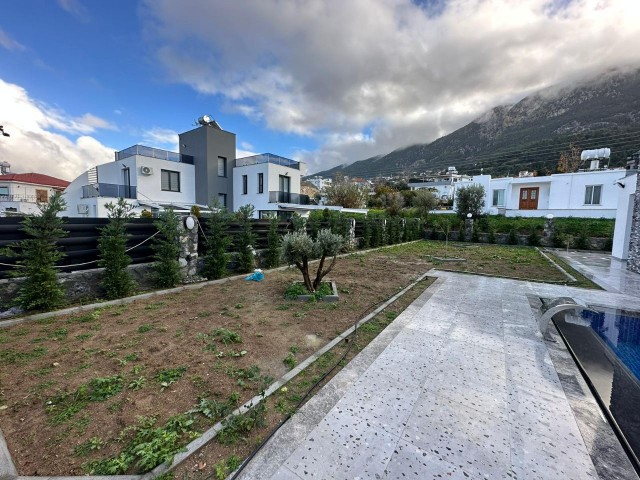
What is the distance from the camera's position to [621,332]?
4914mm

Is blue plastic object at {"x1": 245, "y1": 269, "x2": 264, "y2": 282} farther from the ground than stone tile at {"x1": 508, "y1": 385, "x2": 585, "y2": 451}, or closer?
farther from the ground

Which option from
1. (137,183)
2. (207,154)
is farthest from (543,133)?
(137,183)

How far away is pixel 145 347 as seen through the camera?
3623mm

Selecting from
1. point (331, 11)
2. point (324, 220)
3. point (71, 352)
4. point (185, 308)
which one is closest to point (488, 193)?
point (324, 220)

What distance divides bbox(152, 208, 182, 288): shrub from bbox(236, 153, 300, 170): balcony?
16809 millimetres

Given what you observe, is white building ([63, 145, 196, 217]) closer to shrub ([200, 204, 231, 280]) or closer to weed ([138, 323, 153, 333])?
shrub ([200, 204, 231, 280])

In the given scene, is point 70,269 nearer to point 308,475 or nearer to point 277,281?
point 277,281

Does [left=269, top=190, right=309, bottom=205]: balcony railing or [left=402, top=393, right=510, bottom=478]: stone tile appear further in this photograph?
[left=269, top=190, right=309, bottom=205]: balcony railing

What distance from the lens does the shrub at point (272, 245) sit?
923 cm

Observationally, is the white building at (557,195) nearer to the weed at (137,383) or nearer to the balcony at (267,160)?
the balcony at (267,160)

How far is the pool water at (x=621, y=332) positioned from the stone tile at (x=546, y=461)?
2519mm

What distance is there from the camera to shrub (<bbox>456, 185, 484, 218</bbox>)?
76.6 ft

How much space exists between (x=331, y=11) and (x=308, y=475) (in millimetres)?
12238

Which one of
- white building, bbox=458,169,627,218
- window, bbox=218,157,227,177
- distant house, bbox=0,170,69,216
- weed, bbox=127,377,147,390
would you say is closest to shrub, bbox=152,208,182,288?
weed, bbox=127,377,147,390
